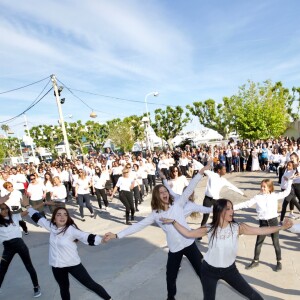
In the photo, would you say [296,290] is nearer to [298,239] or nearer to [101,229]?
[298,239]

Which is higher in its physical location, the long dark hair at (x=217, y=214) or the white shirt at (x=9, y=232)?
the long dark hair at (x=217, y=214)

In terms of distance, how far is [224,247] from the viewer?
9.39 ft

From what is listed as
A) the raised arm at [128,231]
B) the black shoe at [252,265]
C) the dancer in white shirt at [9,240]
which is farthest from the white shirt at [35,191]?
the black shoe at [252,265]

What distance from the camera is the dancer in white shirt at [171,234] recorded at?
3.57m

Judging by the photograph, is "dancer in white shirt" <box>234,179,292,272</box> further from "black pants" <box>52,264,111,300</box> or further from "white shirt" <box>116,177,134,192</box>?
"white shirt" <box>116,177,134,192</box>

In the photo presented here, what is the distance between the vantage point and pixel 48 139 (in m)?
46.5

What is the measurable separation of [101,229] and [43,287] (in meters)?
3.14

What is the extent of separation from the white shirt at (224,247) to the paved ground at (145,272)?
133 cm

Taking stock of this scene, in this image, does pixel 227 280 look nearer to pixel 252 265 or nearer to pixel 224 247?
pixel 224 247

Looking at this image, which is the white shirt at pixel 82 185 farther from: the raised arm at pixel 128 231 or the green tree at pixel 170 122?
the green tree at pixel 170 122

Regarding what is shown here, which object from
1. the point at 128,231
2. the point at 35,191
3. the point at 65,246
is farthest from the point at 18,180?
the point at 128,231

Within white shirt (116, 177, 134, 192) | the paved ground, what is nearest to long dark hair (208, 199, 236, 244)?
the paved ground

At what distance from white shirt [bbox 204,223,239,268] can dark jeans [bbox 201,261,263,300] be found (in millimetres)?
58

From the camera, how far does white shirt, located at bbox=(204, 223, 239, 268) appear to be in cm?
287
